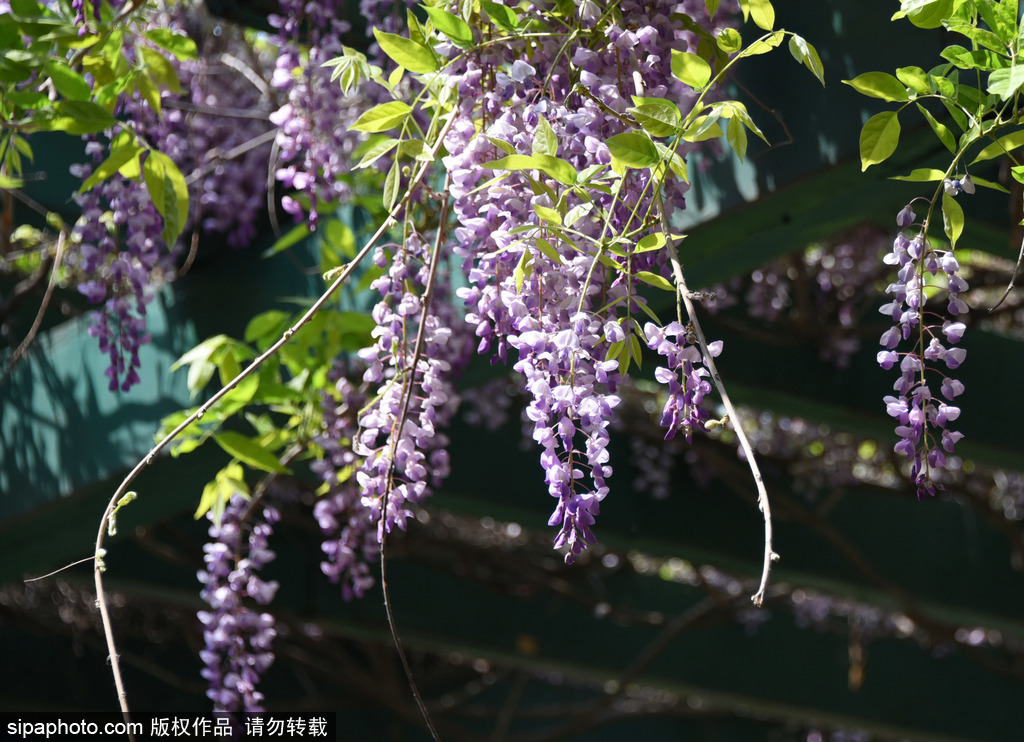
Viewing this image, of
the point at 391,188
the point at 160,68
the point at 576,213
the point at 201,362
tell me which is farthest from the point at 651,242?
the point at 201,362

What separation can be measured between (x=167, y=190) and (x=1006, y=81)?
100 cm

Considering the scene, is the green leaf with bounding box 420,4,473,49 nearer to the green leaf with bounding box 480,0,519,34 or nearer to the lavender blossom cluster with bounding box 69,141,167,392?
the green leaf with bounding box 480,0,519,34

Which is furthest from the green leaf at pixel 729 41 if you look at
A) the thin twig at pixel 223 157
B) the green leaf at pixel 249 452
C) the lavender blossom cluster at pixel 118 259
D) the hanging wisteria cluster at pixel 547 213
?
the thin twig at pixel 223 157

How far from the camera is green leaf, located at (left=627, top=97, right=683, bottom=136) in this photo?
95 cm

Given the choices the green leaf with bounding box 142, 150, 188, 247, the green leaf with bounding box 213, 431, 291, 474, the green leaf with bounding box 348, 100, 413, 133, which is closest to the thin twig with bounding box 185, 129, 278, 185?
the green leaf with bounding box 142, 150, 188, 247

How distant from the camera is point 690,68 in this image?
0.96m

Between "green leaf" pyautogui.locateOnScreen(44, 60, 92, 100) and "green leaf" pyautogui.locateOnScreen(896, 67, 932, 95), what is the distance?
0.88 meters

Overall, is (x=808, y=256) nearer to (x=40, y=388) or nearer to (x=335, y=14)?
(x=335, y=14)

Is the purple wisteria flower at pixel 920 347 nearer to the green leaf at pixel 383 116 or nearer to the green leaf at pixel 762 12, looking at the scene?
the green leaf at pixel 762 12

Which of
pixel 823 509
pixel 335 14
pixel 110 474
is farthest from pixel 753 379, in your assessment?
pixel 110 474

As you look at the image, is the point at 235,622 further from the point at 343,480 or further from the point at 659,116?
the point at 659,116

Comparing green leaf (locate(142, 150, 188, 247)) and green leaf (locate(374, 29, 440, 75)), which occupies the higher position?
green leaf (locate(374, 29, 440, 75))

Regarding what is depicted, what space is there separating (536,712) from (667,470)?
54.8 inches

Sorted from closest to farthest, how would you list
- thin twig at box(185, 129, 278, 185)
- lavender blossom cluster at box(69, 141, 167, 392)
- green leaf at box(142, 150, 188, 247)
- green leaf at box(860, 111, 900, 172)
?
green leaf at box(860, 111, 900, 172) → green leaf at box(142, 150, 188, 247) → lavender blossom cluster at box(69, 141, 167, 392) → thin twig at box(185, 129, 278, 185)
